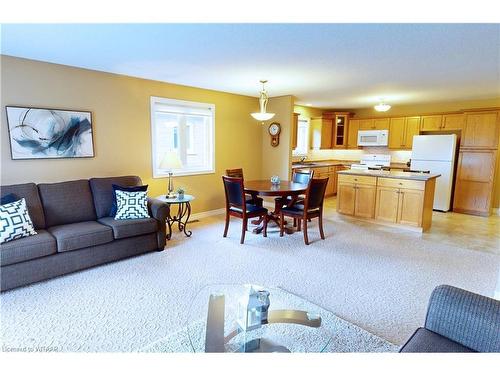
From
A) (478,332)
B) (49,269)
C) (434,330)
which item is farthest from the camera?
(49,269)

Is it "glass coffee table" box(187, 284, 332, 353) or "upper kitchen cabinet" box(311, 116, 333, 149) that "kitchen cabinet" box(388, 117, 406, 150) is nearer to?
"upper kitchen cabinet" box(311, 116, 333, 149)

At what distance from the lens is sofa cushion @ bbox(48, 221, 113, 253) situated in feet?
9.32

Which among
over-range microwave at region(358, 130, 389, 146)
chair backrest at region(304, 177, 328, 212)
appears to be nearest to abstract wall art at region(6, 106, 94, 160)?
chair backrest at region(304, 177, 328, 212)

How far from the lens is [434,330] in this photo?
5.03ft

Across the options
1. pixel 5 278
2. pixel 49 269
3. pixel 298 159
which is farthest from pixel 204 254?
pixel 298 159

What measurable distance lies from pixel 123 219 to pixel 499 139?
6566 millimetres

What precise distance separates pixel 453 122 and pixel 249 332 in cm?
636

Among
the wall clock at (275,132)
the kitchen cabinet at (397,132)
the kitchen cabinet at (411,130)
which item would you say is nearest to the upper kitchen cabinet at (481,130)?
the kitchen cabinet at (411,130)

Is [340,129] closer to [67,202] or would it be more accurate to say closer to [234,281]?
[234,281]

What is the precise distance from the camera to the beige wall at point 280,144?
565cm

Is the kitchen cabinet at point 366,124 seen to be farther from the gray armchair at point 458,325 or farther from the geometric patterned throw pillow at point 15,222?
the geometric patterned throw pillow at point 15,222

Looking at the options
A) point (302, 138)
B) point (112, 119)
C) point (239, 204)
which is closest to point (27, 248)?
point (112, 119)

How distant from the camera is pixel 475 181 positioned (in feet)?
18.7
